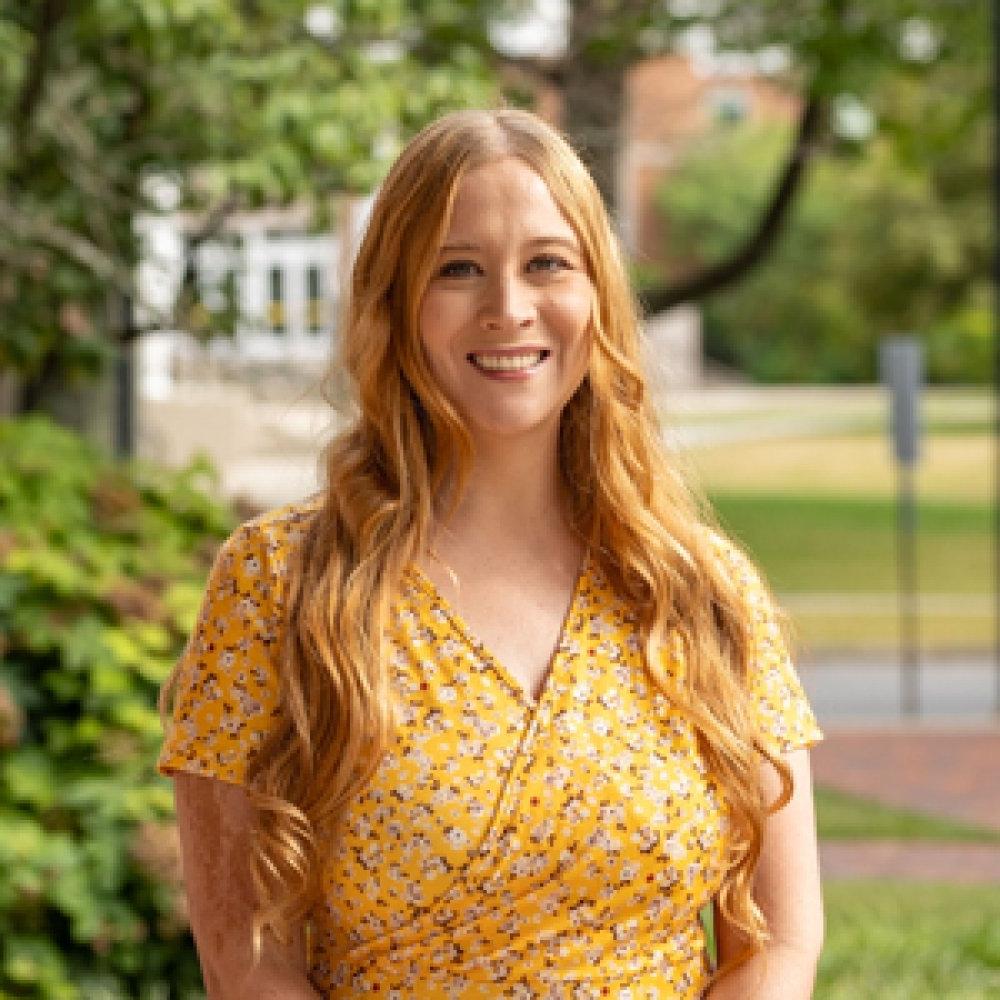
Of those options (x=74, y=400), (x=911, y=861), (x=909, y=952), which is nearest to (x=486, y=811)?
(x=909, y=952)

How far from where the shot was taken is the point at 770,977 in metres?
2.54

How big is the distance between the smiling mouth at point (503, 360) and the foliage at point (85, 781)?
10.7 feet

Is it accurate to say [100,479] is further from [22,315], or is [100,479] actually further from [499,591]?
[499,591]

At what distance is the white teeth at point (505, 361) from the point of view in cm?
251

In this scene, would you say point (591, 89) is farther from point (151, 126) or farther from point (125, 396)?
point (151, 126)

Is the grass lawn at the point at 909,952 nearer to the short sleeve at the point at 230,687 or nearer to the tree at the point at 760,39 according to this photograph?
the short sleeve at the point at 230,687

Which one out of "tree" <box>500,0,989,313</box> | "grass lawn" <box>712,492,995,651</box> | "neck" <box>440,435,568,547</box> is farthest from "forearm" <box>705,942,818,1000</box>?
"grass lawn" <box>712,492,995,651</box>

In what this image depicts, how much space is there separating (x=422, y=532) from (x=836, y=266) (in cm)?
6810

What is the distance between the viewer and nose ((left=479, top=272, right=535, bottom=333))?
2477 millimetres

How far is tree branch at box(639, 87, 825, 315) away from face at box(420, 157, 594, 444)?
1290 cm

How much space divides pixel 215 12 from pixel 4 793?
2750mm

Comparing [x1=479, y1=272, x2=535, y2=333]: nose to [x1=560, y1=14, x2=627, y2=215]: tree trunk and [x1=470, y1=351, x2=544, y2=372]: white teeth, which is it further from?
[x1=560, y1=14, x2=627, y2=215]: tree trunk

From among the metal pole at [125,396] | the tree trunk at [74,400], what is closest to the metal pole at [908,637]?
the metal pole at [125,396]

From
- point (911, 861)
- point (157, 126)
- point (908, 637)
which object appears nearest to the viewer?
point (157, 126)
